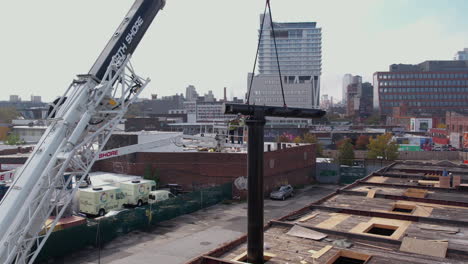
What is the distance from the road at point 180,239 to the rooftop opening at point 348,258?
10087 mm

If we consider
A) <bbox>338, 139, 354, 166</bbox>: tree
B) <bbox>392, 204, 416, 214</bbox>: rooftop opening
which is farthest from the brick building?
<bbox>392, 204, 416, 214</bbox>: rooftop opening

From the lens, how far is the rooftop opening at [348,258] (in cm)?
1116

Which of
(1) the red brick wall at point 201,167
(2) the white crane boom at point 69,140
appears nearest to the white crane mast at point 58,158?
(2) the white crane boom at point 69,140

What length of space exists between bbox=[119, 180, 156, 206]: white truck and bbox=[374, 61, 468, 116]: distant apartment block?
106473mm

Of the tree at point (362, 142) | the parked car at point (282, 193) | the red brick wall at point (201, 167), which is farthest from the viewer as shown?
the tree at point (362, 142)

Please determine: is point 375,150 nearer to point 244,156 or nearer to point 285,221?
point 244,156

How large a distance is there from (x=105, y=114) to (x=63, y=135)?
2.33 metres

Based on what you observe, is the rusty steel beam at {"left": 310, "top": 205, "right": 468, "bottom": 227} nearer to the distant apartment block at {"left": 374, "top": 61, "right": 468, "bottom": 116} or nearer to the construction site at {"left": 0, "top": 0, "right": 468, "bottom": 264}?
the construction site at {"left": 0, "top": 0, "right": 468, "bottom": 264}

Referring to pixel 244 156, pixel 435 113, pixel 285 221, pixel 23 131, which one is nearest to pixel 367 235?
pixel 285 221

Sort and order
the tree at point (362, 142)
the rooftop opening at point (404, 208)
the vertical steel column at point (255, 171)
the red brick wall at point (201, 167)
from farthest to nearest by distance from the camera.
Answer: the tree at point (362, 142)
the red brick wall at point (201, 167)
the rooftop opening at point (404, 208)
the vertical steel column at point (255, 171)

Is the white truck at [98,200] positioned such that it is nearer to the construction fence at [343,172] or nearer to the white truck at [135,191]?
the white truck at [135,191]

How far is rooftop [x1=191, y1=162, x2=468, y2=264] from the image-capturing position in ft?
37.2

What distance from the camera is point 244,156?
1339 inches

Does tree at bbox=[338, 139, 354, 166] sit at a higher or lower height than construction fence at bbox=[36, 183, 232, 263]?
higher
